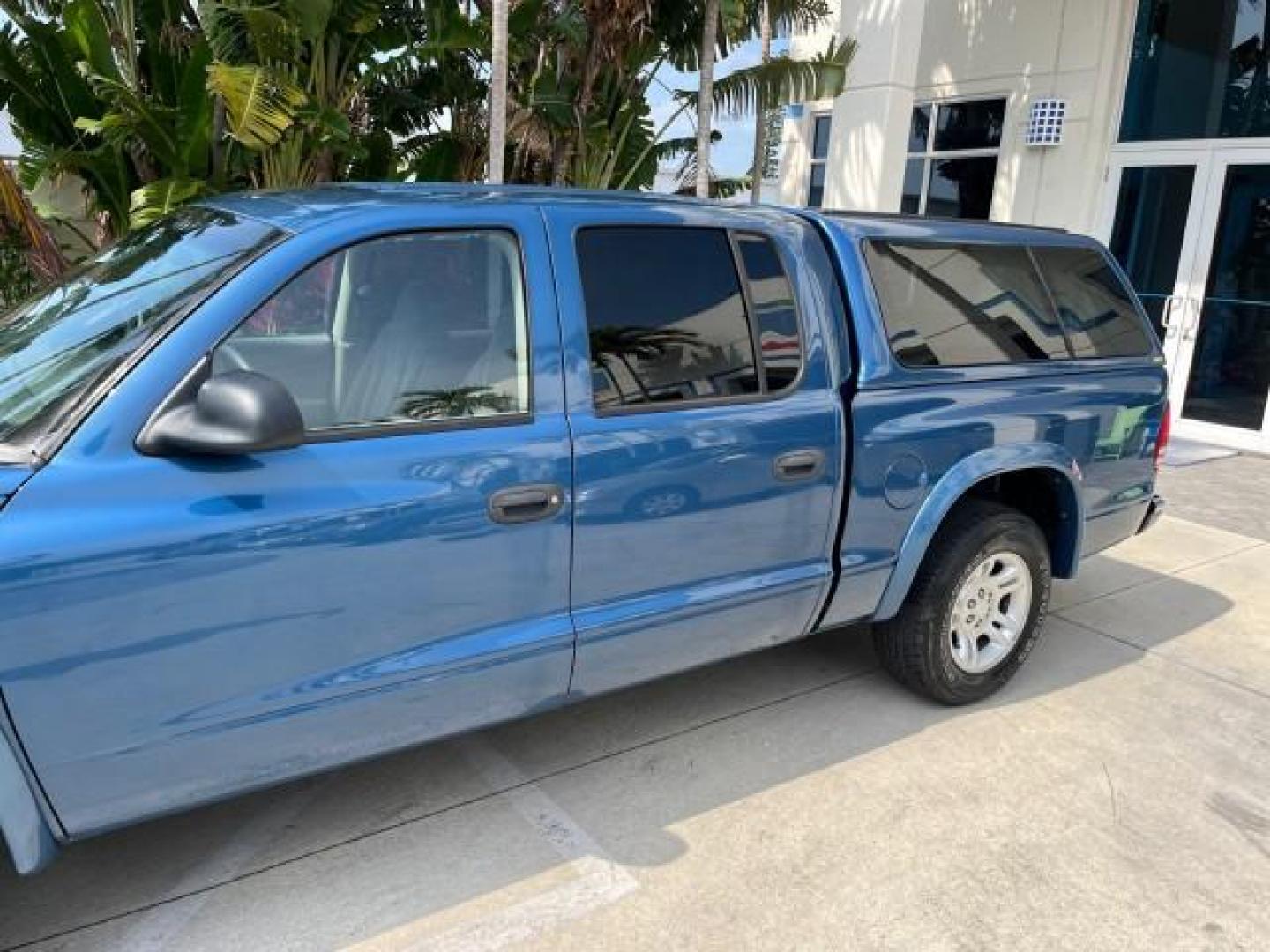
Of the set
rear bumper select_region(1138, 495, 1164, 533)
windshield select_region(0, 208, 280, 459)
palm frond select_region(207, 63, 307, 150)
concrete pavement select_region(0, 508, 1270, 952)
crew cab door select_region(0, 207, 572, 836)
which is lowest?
concrete pavement select_region(0, 508, 1270, 952)

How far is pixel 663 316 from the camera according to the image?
2.92 m

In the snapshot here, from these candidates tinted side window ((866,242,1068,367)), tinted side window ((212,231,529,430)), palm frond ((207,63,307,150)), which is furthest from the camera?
palm frond ((207,63,307,150))

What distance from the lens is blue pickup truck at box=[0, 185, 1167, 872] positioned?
6.81ft

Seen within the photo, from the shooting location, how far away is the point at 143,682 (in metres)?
2.11

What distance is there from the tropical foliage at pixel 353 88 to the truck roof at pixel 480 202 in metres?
4.53

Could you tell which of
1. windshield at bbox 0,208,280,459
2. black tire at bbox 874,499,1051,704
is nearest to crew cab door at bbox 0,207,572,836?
windshield at bbox 0,208,280,459

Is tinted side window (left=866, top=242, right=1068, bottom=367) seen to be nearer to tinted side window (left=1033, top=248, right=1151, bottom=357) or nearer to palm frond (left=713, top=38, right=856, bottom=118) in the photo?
tinted side window (left=1033, top=248, right=1151, bottom=357)

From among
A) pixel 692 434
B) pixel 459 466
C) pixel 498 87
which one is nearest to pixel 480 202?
pixel 459 466

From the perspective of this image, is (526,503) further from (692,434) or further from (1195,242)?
(1195,242)

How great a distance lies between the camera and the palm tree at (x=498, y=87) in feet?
23.8

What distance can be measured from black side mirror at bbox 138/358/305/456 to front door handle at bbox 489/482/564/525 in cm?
57

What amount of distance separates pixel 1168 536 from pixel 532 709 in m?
5.27

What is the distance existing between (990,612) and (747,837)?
1.56 meters

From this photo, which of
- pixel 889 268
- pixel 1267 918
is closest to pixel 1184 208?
pixel 889 268
